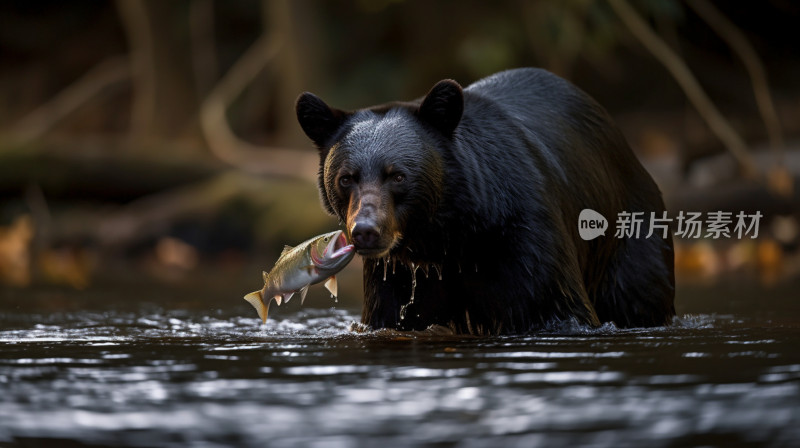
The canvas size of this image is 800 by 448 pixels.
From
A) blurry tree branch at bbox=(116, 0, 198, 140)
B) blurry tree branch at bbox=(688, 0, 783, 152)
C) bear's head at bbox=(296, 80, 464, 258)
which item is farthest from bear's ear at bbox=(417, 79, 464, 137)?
blurry tree branch at bbox=(116, 0, 198, 140)

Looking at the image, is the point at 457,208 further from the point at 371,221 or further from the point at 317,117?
the point at 317,117

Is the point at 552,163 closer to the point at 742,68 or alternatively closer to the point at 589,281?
the point at 589,281

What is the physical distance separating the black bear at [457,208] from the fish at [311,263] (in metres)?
0.12

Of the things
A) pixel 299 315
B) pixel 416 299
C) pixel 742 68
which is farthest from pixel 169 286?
pixel 742 68

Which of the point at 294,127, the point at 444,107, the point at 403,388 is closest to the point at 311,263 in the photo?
the point at 444,107

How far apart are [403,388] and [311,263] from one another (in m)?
1.55

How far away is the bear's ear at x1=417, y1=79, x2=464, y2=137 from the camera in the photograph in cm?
526

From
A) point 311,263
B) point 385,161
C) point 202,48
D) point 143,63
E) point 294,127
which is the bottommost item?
point 311,263

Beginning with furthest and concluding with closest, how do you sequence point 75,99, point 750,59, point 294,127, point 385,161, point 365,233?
point 75,99 < point 294,127 < point 750,59 < point 385,161 < point 365,233

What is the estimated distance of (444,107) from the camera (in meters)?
5.34

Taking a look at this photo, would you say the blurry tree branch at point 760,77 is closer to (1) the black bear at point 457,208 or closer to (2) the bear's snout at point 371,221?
(1) the black bear at point 457,208

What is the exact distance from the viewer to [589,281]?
606 cm

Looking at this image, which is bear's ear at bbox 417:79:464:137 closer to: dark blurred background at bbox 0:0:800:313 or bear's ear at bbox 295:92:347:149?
bear's ear at bbox 295:92:347:149

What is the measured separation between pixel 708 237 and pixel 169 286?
5.44m
